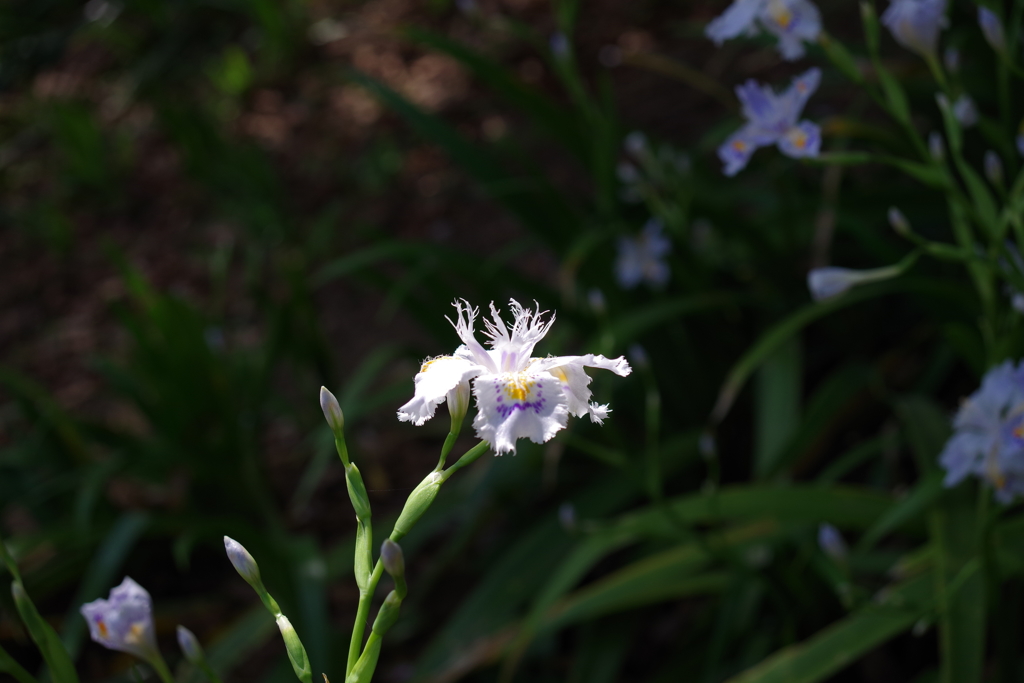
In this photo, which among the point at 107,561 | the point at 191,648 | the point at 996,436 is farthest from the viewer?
the point at 107,561

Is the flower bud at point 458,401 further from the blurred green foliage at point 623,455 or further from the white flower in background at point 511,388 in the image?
the blurred green foliage at point 623,455

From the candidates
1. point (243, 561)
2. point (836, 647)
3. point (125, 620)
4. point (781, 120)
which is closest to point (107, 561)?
point (125, 620)

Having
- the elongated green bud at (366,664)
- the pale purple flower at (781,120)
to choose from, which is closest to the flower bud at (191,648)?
the elongated green bud at (366,664)

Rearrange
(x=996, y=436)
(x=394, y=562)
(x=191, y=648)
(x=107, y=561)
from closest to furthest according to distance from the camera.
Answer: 1. (x=394, y=562)
2. (x=191, y=648)
3. (x=996, y=436)
4. (x=107, y=561)

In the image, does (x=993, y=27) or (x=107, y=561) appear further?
(x=107, y=561)

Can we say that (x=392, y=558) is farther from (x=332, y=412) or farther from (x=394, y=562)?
(x=332, y=412)

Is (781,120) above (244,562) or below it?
above

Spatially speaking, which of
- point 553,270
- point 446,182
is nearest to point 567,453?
point 553,270
